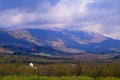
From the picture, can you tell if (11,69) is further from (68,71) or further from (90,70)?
(90,70)

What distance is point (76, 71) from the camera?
166625mm

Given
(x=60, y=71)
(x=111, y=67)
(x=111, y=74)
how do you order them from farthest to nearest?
(x=60, y=71)
(x=111, y=67)
(x=111, y=74)

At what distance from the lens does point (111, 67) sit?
512 feet

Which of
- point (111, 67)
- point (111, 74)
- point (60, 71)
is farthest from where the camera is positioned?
point (60, 71)

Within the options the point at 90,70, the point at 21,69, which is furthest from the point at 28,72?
the point at 90,70

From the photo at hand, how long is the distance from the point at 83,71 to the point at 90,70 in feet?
18.4

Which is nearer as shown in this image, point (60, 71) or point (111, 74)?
point (111, 74)

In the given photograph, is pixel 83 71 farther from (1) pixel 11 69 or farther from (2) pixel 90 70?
(1) pixel 11 69

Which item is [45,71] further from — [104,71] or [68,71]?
[104,71]

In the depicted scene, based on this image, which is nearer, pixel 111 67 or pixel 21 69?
pixel 111 67

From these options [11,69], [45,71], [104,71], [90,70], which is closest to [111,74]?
[104,71]

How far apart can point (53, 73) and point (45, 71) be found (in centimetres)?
627

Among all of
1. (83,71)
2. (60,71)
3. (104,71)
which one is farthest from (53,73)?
(104,71)

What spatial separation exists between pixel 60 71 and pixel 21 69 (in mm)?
19567
